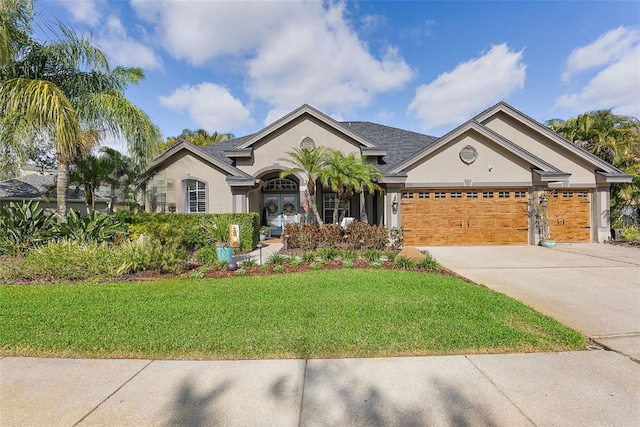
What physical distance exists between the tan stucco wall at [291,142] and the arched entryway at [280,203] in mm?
2562

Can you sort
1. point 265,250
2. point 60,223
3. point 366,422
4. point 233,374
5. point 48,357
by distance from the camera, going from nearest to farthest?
point 366,422 < point 233,374 < point 48,357 < point 60,223 < point 265,250

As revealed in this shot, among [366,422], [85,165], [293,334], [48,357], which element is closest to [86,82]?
[85,165]

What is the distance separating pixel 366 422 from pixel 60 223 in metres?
10.3

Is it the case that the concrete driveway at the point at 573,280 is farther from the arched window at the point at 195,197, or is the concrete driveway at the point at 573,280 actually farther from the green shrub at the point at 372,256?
the arched window at the point at 195,197

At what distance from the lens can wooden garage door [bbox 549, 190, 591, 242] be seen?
13992 mm

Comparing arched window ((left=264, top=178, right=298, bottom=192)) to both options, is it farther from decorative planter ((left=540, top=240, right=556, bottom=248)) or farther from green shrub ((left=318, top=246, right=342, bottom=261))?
decorative planter ((left=540, top=240, right=556, bottom=248))

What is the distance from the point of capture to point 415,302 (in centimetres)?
522

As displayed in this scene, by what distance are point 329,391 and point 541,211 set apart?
14.2 metres

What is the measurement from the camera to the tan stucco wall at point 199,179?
13648 millimetres

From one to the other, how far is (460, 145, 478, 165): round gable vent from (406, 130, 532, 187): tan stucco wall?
13 centimetres

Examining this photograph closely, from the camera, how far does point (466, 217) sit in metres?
13.4

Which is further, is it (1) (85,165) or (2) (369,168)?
(1) (85,165)

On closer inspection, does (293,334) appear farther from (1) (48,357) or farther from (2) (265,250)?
(2) (265,250)

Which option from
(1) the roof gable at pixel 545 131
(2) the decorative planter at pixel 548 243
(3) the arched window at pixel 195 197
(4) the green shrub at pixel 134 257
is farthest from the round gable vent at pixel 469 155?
(4) the green shrub at pixel 134 257
